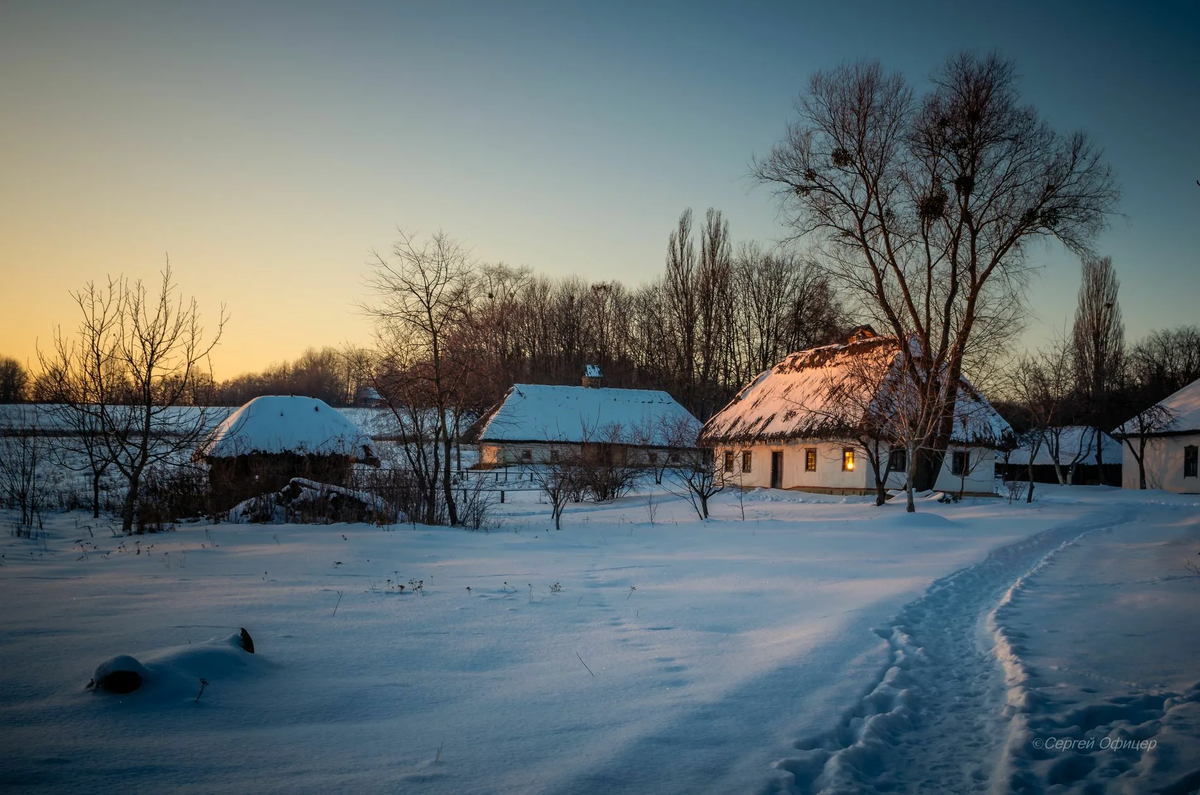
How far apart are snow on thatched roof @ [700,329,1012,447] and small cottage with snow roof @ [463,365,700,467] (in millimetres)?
6501

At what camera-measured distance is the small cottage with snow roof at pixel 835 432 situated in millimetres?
25891

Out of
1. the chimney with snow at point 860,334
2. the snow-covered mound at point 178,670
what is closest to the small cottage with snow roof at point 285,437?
the snow-covered mound at point 178,670

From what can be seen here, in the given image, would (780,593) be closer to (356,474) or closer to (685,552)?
(685,552)

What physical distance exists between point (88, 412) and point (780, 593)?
12058 millimetres

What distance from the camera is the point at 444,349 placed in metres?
15.7

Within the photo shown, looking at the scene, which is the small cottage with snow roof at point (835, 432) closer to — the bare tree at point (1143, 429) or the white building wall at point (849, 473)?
the white building wall at point (849, 473)

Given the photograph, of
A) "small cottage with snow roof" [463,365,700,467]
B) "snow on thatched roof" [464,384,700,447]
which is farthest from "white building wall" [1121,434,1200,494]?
"snow on thatched roof" [464,384,700,447]

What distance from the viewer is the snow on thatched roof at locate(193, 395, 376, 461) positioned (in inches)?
987

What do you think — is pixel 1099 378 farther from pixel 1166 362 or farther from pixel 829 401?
pixel 829 401

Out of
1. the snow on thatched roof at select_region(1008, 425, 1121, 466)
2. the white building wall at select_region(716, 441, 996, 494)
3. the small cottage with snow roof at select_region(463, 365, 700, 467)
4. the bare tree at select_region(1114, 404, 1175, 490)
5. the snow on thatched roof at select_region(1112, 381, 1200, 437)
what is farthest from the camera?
the snow on thatched roof at select_region(1008, 425, 1121, 466)

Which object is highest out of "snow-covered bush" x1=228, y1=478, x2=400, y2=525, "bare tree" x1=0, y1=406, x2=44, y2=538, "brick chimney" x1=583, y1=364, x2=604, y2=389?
"brick chimney" x1=583, y1=364, x2=604, y2=389

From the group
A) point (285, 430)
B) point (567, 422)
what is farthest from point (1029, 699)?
point (567, 422)

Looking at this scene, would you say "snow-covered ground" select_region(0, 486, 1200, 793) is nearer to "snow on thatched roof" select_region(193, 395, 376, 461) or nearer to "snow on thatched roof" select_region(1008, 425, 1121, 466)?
"snow on thatched roof" select_region(193, 395, 376, 461)

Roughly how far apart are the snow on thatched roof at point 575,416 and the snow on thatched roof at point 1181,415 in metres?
21.1
